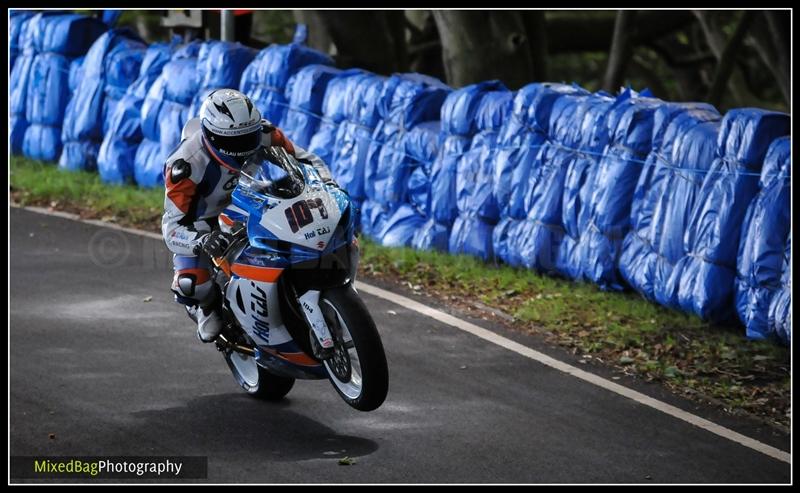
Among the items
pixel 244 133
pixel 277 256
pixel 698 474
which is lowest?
pixel 698 474

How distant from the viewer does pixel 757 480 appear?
712cm

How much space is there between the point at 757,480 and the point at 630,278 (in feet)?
14.0

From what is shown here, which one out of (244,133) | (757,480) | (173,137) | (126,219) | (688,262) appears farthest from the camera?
(173,137)

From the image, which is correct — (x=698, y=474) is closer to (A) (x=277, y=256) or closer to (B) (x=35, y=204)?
(A) (x=277, y=256)

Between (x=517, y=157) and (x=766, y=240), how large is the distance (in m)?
3.18

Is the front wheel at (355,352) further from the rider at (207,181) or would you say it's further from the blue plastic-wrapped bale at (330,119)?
the blue plastic-wrapped bale at (330,119)

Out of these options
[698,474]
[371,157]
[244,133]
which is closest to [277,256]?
[244,133]

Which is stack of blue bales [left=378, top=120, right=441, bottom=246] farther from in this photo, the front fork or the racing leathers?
the front fork

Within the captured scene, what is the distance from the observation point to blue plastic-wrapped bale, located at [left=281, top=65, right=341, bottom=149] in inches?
573

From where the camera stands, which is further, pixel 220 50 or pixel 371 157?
pixel 220 50

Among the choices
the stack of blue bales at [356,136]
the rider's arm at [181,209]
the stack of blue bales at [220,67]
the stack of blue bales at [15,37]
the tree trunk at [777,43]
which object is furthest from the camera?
the stack of blue bales at [15,37]

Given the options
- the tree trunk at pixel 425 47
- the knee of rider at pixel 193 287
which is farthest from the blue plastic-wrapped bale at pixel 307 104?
the tree trunk at pixel 425 47

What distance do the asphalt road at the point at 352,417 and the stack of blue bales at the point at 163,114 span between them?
5148 mm

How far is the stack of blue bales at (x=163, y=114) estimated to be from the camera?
15.7 meters
